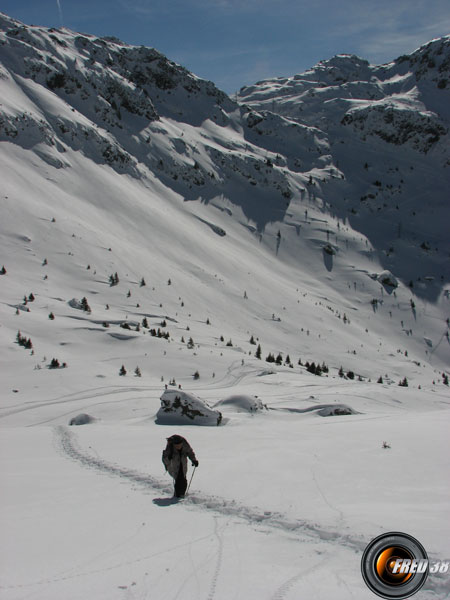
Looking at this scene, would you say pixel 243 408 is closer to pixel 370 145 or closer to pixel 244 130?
pixel 244 130

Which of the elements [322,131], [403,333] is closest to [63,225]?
[403,333]

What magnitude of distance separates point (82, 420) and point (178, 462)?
29.5 ft

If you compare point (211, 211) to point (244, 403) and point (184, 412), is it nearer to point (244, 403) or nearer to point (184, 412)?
point (244, 403)

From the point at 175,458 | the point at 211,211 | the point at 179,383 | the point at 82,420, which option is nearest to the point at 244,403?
the point at 179,383

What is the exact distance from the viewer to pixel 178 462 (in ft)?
25.4

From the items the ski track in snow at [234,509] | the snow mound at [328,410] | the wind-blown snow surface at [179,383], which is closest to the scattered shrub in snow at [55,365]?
the wind-blown snow surface at [179,383]

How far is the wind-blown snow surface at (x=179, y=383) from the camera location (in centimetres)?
515

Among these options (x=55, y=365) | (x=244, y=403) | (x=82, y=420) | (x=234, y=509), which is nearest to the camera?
(x=234, y=509)

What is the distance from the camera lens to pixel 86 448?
11.1 meters

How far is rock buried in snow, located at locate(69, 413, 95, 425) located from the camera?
15.5 meters

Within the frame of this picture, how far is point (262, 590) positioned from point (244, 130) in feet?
448

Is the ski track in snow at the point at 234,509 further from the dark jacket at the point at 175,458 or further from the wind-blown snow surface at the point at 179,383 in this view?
the dark jacket at the point at 175,458

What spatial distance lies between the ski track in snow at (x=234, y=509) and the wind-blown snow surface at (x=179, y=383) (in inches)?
1.5

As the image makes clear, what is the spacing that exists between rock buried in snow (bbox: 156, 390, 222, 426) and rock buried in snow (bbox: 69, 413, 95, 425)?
245cm
